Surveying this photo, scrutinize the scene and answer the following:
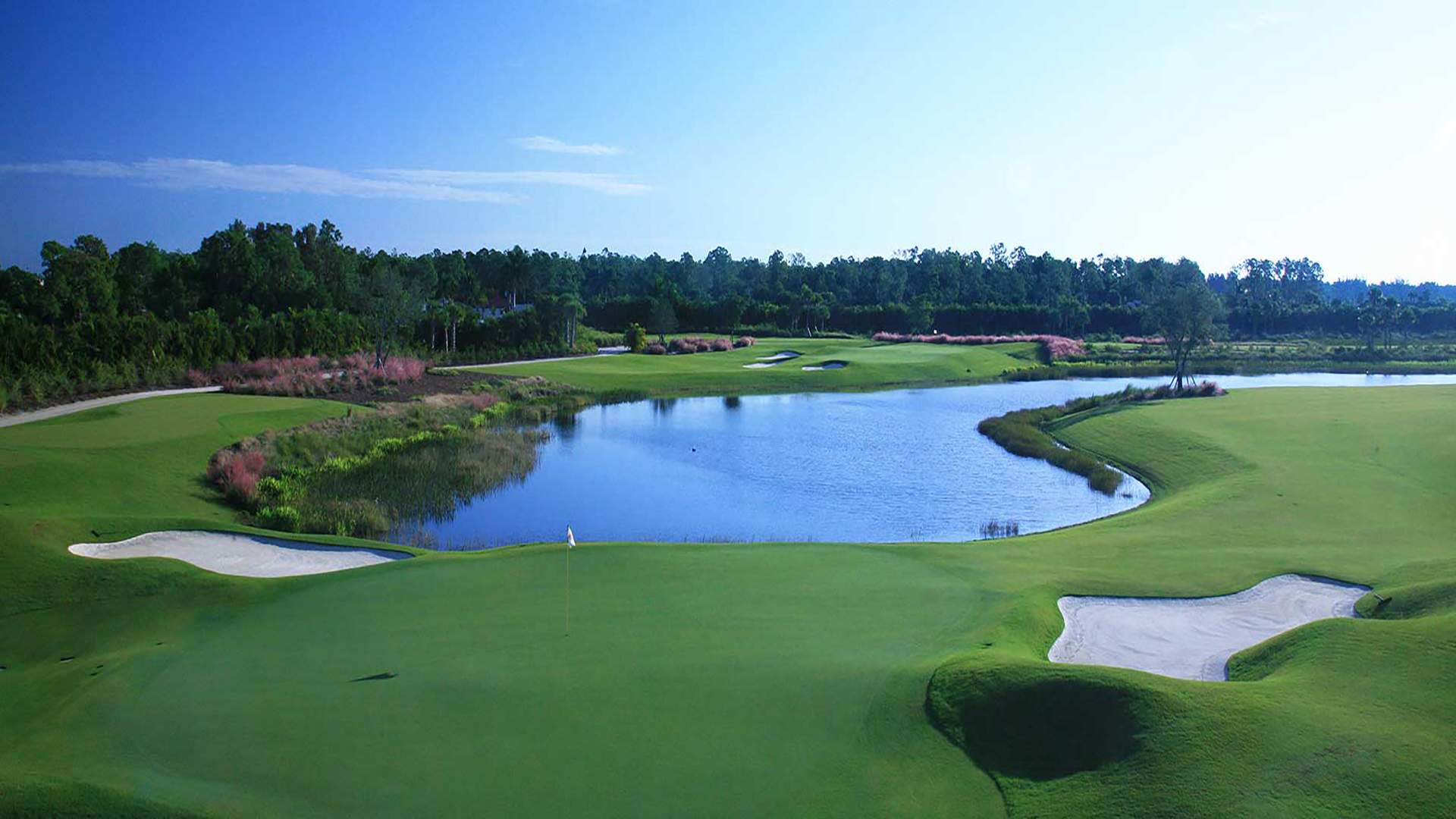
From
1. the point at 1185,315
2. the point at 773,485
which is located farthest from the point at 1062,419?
the point at 773,485

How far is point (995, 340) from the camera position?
81562 millimetres

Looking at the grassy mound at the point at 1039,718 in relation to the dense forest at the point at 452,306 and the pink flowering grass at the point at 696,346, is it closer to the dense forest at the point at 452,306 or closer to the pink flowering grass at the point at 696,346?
the dense forest at the point at 452,306

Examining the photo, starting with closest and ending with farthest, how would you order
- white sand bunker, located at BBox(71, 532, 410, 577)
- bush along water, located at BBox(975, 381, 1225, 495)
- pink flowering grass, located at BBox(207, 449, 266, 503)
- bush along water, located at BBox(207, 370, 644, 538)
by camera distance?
white sand bunker, located at BBox(71, 532, 410, 577)
bush along water, located at BBox(207, 370, 644, 538)
pink flowering grass, located at BBox(207, 449, 266, 503)
bush along water, located at BBox(975, 381, 1225, 495)

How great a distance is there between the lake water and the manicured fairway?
9912 mm

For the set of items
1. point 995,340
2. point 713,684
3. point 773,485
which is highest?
point 995,340

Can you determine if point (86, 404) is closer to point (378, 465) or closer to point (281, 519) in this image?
point (378, 465)

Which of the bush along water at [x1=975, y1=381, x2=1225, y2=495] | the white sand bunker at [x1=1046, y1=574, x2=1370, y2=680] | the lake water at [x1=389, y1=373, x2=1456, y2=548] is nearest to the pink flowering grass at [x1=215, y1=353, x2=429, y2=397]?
the lake water at [x1=389, y1=373, x2=1456, y2=548]

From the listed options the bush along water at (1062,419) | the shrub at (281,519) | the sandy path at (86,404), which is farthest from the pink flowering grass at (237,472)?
the bush along water at (1062,419)

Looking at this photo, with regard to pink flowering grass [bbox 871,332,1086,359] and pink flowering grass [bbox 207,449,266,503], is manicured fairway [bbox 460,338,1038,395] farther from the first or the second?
pink flowering grass [bbox 207,449,266,503]

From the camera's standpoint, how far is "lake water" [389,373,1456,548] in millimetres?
21047

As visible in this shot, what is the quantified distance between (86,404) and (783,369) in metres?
38.4

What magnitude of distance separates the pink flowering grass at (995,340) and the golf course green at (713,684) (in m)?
56.8

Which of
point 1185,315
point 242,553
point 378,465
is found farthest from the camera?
point 1185,315

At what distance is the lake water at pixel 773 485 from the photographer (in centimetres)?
2105
